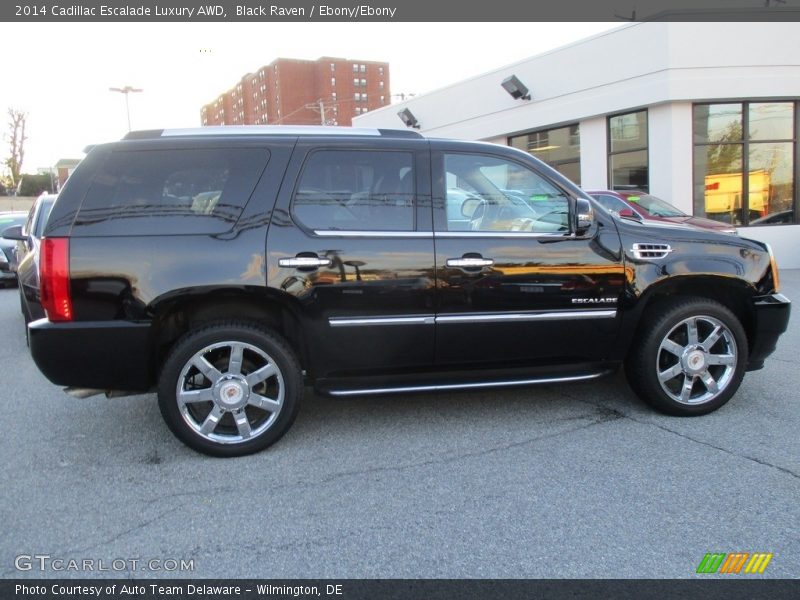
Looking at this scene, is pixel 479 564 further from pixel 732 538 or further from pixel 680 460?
pixel 680 460

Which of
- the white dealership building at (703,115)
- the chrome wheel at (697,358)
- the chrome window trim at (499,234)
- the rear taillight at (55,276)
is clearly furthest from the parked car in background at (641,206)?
the rear taillight at (55,276)

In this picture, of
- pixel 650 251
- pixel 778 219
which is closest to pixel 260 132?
pixel 650 251

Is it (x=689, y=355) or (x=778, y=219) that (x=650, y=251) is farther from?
(x=778, y=219)

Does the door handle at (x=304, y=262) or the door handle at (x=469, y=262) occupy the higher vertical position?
the door handle at (x=304, y=262)

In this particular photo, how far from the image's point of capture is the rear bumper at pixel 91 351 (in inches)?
142

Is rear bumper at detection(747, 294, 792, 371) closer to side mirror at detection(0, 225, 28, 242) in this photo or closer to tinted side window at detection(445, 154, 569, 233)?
tinted side window at detection(445, 154, 569, 233)

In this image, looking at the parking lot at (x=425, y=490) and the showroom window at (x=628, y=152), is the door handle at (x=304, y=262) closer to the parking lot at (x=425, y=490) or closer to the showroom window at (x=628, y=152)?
the parking lot at (x=425, y=490)

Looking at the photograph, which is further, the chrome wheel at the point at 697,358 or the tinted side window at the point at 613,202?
the tinted side window at the point at 613,202

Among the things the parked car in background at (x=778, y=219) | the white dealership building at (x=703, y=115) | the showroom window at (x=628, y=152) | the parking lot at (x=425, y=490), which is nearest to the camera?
the parking lot at (x=425, y=490)

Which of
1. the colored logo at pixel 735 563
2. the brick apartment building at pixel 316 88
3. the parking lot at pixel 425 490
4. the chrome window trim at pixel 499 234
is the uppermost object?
the brick apartment building at pixel 316 88

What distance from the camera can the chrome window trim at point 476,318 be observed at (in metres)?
3.88

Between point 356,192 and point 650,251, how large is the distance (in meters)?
1.97
